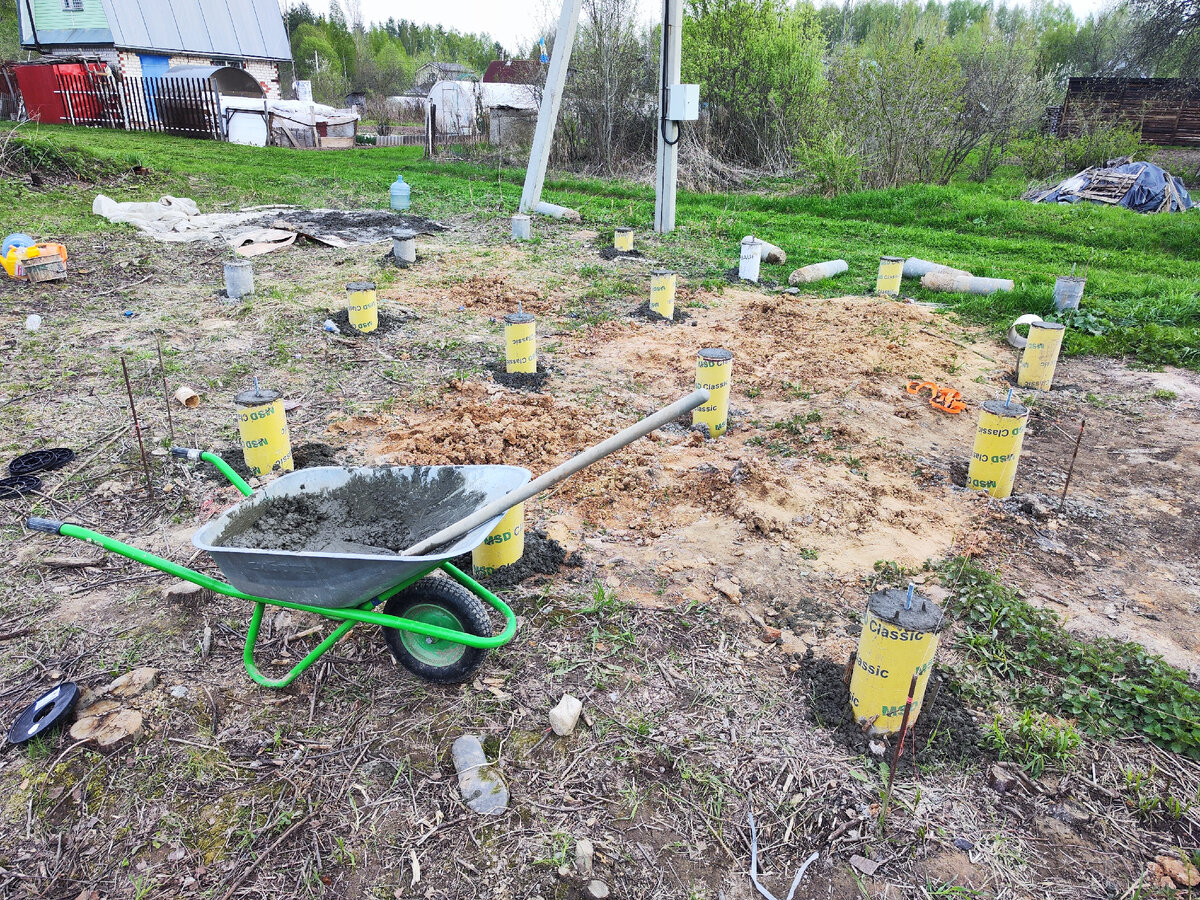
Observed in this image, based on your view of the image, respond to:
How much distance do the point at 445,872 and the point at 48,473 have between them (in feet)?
12.2

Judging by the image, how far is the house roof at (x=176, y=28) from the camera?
24688 mm

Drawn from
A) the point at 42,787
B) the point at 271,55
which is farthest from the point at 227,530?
the point at 271,55

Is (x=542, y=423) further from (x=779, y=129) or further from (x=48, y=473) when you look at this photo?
(x=779, y=129)

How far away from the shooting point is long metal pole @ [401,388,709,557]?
7.03ft

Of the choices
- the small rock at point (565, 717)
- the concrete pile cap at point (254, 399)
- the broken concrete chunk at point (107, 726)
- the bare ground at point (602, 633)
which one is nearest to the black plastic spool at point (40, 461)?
the bare ground at point (602, 633)

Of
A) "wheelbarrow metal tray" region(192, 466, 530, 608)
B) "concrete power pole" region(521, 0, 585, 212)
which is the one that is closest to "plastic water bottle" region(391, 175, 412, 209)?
"concrete power pole" region(521, 0, 585, 212)

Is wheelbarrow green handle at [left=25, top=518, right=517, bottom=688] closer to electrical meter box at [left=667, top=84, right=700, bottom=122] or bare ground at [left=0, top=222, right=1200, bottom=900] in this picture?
bare ground at [left=0, top=222, right=1200, bottom=900]

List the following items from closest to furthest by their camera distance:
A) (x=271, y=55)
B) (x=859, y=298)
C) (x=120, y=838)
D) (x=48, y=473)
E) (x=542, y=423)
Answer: (x=120, y=838)
(x=48, y=473)
(x=542, y=423)
(x=859, y=298)
(x=271, y=55)

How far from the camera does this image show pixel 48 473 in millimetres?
4281

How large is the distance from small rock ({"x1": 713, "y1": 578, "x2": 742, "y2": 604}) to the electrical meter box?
9455mm

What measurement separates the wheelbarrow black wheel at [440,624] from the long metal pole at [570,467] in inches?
8.0

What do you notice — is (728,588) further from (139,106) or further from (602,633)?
(139,106)

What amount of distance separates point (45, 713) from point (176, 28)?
31.7 metres

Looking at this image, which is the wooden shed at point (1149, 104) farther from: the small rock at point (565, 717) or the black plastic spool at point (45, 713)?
the black plastic spool at point (45, 713)
